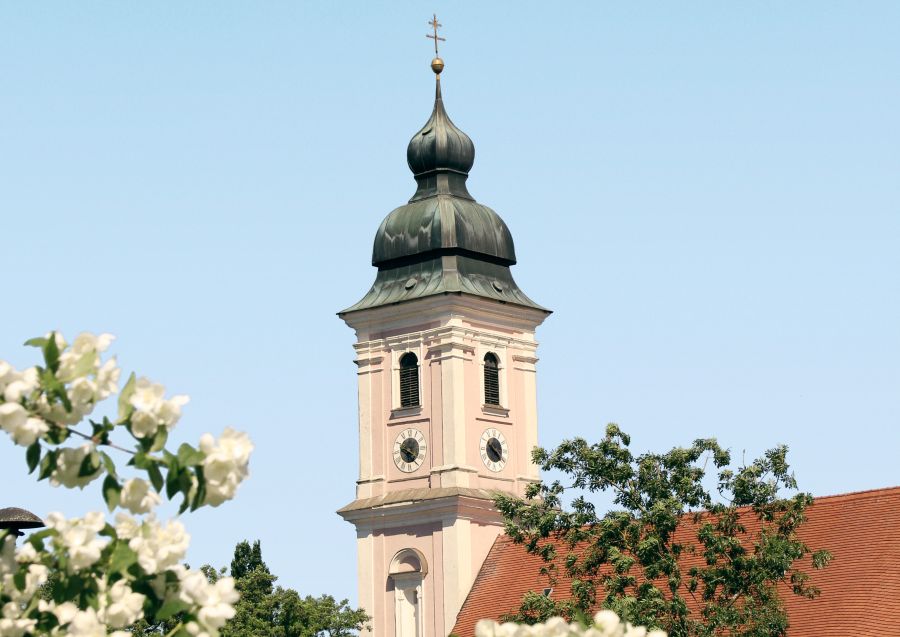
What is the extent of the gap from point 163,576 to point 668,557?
26.1m

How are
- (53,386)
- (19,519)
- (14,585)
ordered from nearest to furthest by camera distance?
(53,386) → (14,585) → (19,519)

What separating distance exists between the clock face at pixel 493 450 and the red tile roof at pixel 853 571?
4.37 metres

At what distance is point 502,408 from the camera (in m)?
53.6

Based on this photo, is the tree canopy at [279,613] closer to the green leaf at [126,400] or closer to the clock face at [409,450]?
the clock face at [409,450]

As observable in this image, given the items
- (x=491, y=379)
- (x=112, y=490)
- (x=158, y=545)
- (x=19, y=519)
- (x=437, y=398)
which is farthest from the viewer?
(x=491, y=379)

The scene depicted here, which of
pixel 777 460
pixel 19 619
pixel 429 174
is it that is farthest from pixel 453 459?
pixel 19 619

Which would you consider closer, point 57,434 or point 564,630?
point 564,630

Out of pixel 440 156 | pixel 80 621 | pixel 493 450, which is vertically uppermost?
pixel 440 156

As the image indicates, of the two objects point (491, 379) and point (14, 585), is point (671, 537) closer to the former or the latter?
point (491, 379)

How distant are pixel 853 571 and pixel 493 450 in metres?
12.2

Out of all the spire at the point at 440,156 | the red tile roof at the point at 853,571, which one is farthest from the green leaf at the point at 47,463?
the spire at the point at 440,156

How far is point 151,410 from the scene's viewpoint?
9.74m

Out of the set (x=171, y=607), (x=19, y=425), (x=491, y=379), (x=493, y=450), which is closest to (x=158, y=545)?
(x=171, y=607)

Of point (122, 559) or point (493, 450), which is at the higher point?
point (493, 450)
